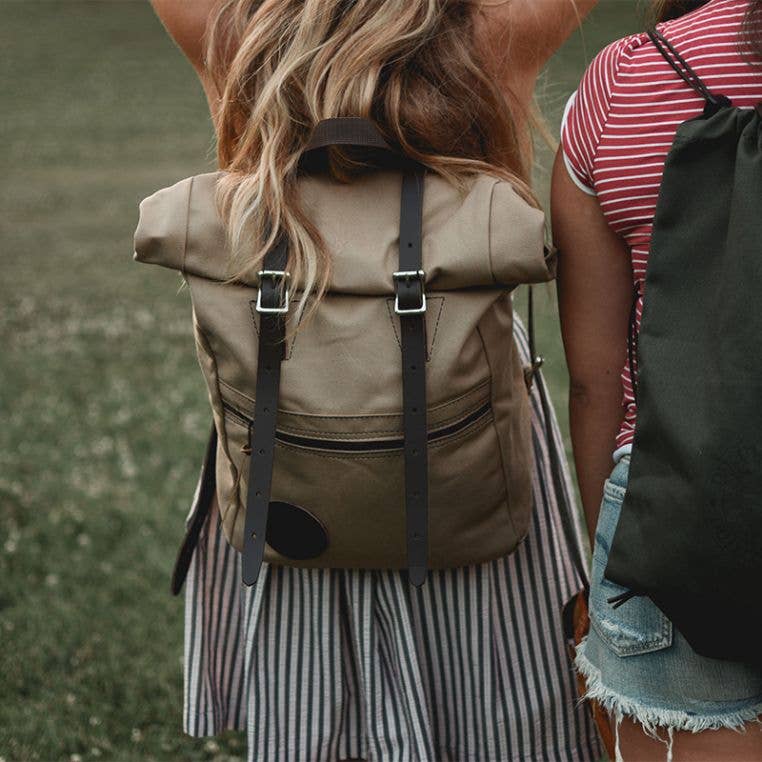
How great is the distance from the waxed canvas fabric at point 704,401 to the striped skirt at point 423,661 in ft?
2.14

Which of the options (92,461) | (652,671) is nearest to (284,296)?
(652,671)

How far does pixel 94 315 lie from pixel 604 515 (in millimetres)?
6587

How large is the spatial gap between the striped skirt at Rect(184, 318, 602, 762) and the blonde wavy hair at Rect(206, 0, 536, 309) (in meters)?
0.51

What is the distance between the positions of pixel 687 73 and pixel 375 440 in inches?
27.7

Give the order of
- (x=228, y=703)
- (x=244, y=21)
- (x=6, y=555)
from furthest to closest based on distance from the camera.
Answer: (x=6, y=555) < (x=228, y=703) < (x=244, y=21)

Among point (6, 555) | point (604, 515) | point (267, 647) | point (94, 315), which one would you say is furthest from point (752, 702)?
point (94, 315)

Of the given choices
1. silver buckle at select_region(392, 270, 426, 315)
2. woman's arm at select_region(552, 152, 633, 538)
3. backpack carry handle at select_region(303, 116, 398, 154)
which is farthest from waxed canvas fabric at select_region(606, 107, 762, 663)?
backpack carry handle at select_region(303, 116, 398, 154)

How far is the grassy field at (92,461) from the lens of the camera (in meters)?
3.45

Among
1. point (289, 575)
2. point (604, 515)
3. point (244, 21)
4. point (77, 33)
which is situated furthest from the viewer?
point (77, 33)

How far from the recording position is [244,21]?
6.28ft

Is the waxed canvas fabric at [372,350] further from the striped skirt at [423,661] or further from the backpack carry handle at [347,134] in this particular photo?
the striped skirt at [423,661]

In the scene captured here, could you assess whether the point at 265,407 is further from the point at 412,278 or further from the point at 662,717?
the point at 662,717

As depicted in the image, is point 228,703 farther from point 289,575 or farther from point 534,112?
point 534,112

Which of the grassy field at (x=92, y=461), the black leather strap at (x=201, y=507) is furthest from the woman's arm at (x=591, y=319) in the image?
the black leather strap at (x=201, y=507)
